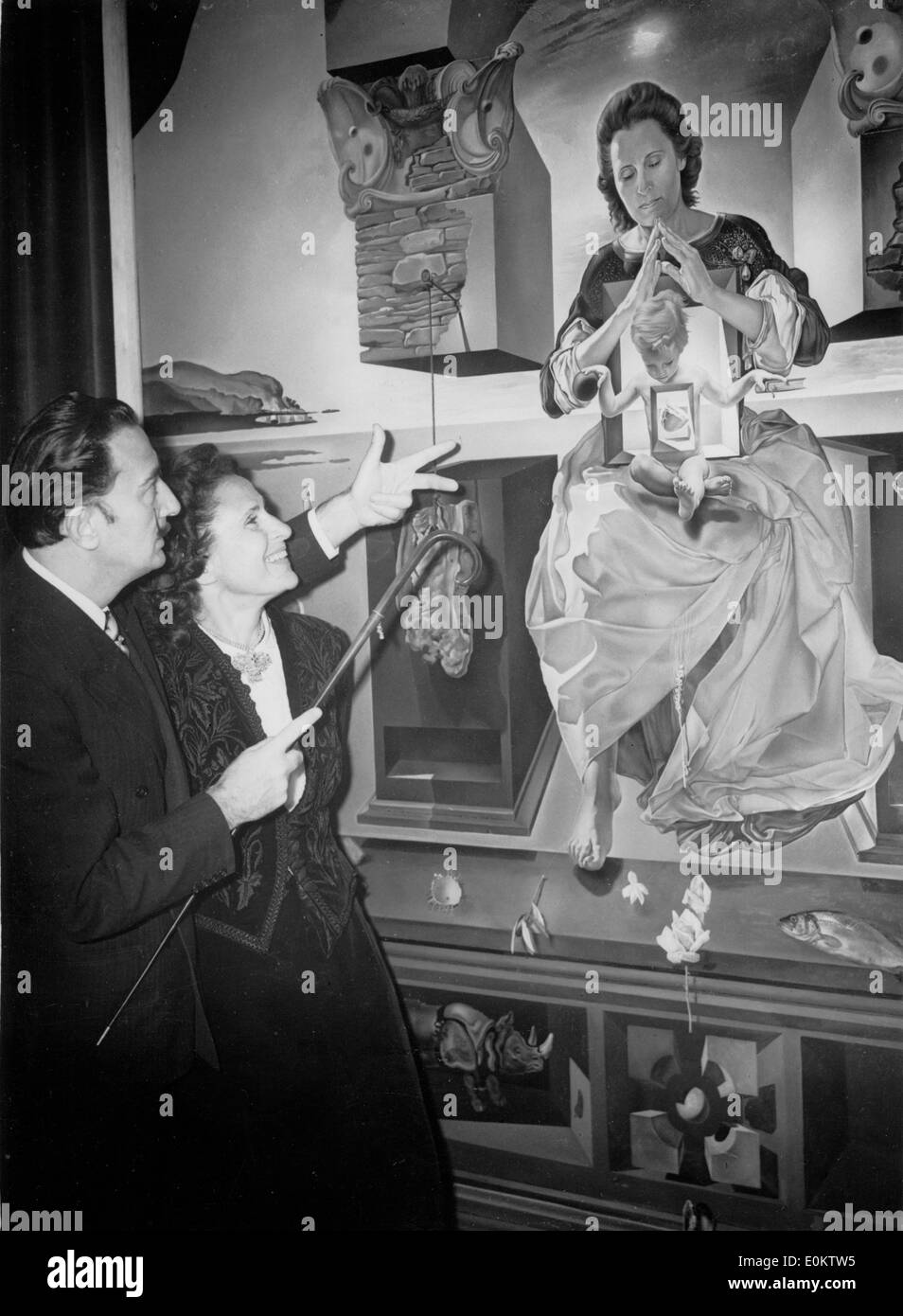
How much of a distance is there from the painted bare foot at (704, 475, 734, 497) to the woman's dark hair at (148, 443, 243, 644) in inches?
43.6

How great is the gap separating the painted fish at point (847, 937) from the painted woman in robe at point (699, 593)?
0.61 ft

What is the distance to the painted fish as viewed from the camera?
2.54 m

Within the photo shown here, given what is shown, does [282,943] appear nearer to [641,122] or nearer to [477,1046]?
[477,1046]

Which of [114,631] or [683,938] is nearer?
[683,938]

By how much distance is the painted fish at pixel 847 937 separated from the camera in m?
2.54

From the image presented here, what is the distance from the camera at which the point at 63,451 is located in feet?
9.09

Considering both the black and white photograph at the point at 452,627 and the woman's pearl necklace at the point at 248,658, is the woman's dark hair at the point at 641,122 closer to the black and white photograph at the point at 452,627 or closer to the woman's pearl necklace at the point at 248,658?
the black and white photograph at the point at 452,627

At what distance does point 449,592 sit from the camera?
2725mm

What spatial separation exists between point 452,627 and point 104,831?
924 mm

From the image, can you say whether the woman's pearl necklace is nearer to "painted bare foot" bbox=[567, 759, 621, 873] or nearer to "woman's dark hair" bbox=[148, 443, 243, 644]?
"woman's dark hair" bbox=[148, 443, 243, 644]

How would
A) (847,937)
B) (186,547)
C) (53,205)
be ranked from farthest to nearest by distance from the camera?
(53,205)
(186,547)
(847,937)

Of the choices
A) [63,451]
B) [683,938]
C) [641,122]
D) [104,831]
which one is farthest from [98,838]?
[641,122]

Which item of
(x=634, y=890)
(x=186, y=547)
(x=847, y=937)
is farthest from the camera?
(x=186, y=547)

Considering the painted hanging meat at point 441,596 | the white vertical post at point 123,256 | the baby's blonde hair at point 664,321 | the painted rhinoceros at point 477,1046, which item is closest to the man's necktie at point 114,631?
the white vertical post at point 123,256
